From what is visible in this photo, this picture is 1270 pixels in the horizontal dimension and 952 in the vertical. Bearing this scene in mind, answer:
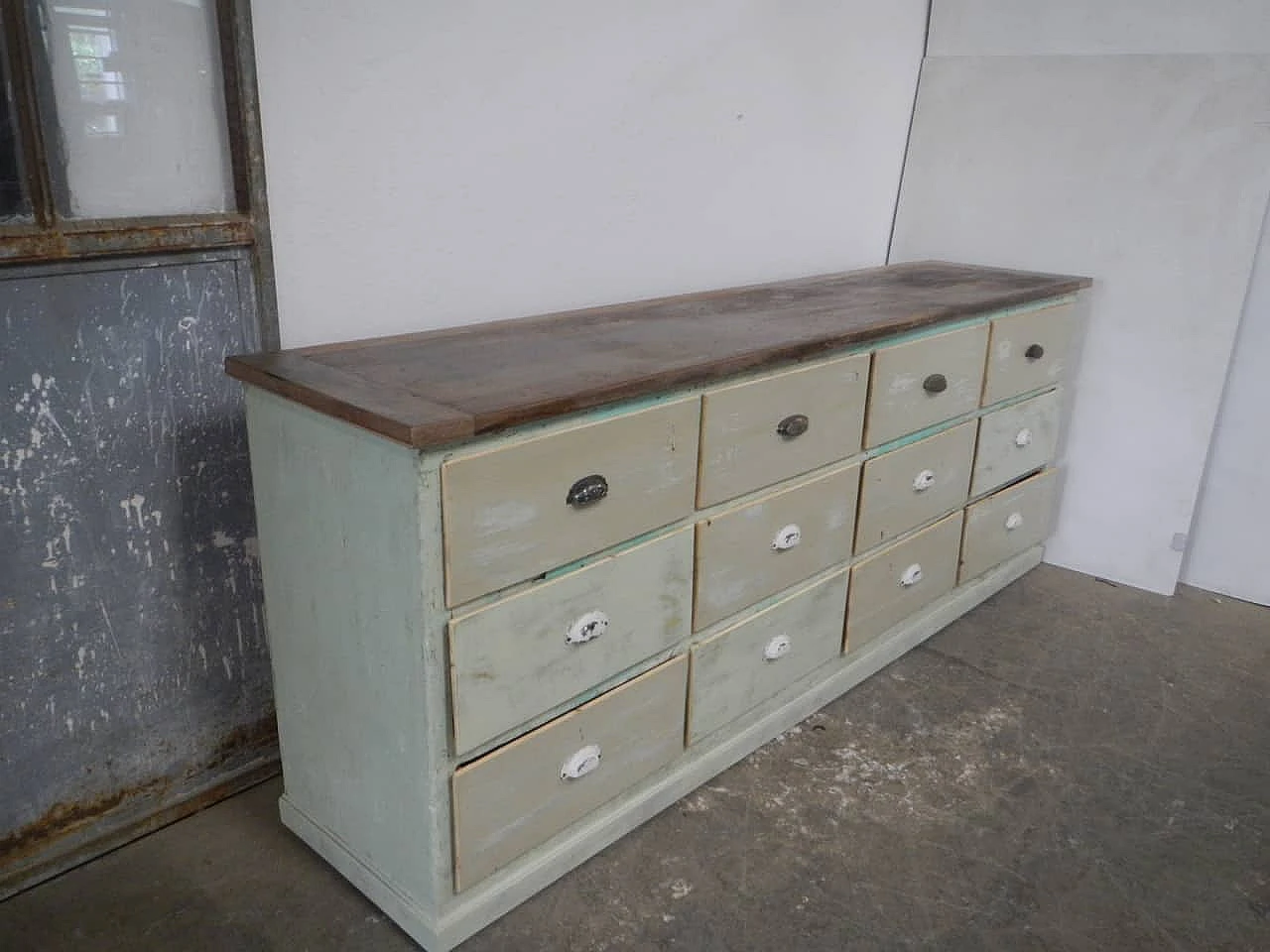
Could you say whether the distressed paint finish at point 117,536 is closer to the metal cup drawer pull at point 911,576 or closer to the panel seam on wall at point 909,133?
the metal cup drawer pull at point 911,576

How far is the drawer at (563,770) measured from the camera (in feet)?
5.38

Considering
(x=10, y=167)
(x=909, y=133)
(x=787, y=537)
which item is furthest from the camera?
(x=909, y=133)

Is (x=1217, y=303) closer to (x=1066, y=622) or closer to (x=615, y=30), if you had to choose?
(x=1066, y=622)

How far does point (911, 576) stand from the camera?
8.33ft

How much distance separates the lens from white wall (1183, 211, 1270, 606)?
109 inches

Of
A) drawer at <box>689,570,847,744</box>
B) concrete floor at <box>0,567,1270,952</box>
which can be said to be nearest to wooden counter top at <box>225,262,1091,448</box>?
drawer at <box>689,570,847,744</box>

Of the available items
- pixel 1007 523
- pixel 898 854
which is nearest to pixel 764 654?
pixel 898 854

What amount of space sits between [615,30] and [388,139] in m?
0.62

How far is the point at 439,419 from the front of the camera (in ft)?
4.55

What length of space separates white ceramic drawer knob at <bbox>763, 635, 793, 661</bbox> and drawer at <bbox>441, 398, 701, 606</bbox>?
0.47 metres

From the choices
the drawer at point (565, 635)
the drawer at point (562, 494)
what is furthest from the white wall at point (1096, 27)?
the drawer at point (565, 635)

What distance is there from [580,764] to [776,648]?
55 cm

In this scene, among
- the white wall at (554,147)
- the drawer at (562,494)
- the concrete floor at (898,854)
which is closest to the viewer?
the drawer at (562,494)

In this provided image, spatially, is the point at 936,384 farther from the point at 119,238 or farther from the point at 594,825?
the point at 119,238
